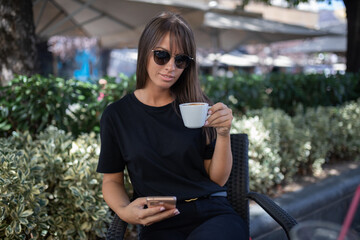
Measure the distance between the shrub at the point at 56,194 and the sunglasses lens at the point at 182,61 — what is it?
1.11m

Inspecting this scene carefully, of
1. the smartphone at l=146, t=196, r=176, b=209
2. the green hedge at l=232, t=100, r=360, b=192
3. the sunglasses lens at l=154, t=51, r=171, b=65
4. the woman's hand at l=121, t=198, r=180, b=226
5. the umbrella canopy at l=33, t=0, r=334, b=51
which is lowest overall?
the green hedge at l=232, t=100, r=360, b=192

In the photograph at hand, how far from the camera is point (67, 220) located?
8.08 feet

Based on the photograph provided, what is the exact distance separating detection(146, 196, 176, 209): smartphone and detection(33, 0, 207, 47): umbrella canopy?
19.1 ft

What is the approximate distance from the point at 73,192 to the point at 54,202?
25 centimetres

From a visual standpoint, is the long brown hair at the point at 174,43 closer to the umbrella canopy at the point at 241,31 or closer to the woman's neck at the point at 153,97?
the woman's neck at the point at 153,97

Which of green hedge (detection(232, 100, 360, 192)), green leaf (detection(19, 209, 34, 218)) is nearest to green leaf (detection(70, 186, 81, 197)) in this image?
green leaf (detection(19, 209, 34, 218))

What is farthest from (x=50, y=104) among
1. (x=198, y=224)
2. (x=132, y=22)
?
(x=132, y=22)

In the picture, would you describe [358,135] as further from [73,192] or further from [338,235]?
[338,235]

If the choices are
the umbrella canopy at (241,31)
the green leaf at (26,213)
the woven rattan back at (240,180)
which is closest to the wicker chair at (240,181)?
the woven rattan back at (240,180)

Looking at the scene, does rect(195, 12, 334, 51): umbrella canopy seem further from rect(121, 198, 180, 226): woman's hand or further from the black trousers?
rect(121, 198, 180, 226): woman's hand

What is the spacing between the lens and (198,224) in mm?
1780

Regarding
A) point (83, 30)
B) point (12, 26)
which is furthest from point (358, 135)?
point (83, 30)

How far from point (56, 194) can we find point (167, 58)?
4.41 feet

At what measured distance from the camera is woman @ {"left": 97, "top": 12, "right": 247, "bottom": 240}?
1.79 meters
